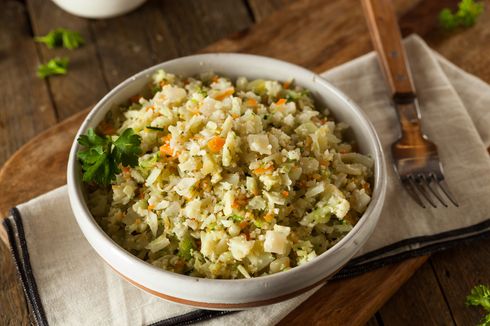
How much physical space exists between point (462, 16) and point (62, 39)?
6.37ft

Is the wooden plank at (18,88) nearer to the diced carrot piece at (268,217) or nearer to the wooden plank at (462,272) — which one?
the diced carrot piece at (268,217)

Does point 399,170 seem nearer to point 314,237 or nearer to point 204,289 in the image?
point 314,237

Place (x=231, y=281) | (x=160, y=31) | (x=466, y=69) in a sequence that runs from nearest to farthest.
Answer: (x=231, y=281) < (x=466, y=69) < (x=160, y=31)

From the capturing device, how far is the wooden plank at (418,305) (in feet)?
7.25

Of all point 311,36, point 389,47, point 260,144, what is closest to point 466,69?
point 389,47

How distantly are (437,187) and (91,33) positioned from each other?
1.89 metres

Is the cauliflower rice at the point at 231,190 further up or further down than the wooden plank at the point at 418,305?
further up

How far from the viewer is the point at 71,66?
3.07 meters

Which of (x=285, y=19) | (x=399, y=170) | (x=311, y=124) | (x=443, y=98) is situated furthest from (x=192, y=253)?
(x=285, y=19)

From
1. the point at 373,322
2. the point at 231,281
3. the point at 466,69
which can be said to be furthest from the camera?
the point at 466,69

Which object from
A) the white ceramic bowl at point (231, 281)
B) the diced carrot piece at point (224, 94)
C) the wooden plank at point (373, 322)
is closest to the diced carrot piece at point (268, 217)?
the white ceramic bowl at point (231, 281)

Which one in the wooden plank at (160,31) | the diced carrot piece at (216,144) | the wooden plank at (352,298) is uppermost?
the diced carrot piece at (216,144)

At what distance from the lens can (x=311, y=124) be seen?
81.5 inches

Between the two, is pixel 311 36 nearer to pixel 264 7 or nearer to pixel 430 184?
pixel 264 7
